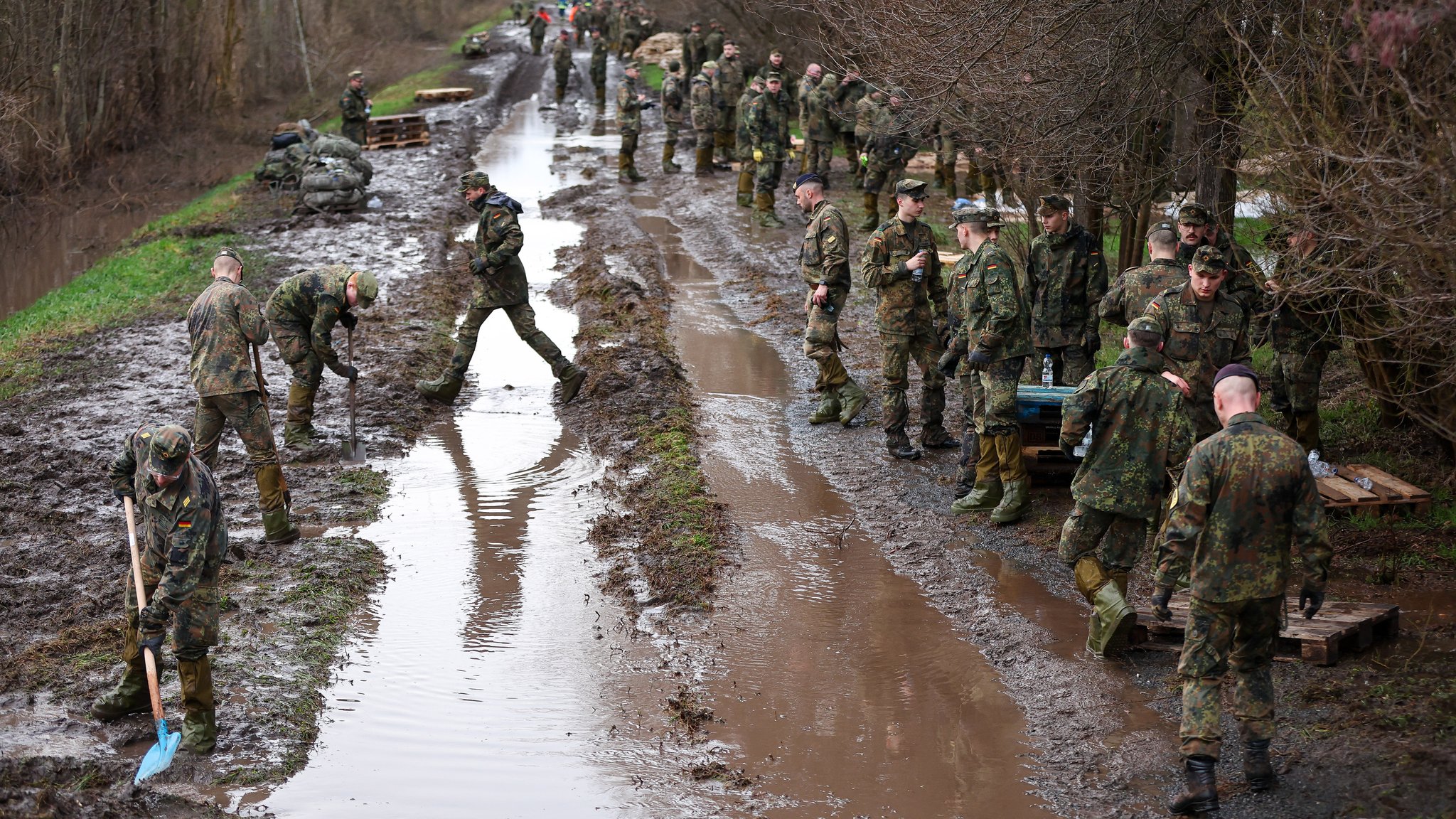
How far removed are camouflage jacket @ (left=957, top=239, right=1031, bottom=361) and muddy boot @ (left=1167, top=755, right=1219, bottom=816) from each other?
398cm

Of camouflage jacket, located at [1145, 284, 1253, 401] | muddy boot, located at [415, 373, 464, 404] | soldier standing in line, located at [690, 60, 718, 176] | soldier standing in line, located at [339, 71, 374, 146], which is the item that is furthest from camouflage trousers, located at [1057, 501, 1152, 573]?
soldier standing in line, located at [339, 71, 374, 146]

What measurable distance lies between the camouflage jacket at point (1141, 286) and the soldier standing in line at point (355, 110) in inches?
845

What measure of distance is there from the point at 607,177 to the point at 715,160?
2576 mm

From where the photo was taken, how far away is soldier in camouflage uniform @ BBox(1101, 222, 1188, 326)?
8.74m

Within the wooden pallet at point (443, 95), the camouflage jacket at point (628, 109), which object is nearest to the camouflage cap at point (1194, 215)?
the camouflage jacket at point (628, 109)

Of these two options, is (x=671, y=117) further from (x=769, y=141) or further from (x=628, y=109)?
(x=769, y=141)

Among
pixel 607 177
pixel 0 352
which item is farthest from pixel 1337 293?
pixel 607 177

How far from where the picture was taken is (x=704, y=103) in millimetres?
23594

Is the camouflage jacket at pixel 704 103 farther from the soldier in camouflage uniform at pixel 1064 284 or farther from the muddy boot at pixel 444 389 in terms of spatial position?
the soldier in camouflage uniform at pixel 1064 284

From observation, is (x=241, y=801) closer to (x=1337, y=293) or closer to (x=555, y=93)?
(x=1337, y=293)

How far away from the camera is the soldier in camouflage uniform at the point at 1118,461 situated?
713 centimetres

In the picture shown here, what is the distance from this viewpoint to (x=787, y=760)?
654cm

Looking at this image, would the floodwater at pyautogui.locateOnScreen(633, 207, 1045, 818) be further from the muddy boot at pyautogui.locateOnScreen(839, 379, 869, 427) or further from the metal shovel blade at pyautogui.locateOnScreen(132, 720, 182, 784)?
the metal shovel blade at pyautogui.locateOnScreen(132, 720, 182, 784)

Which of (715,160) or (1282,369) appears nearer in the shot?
(1282,369)
